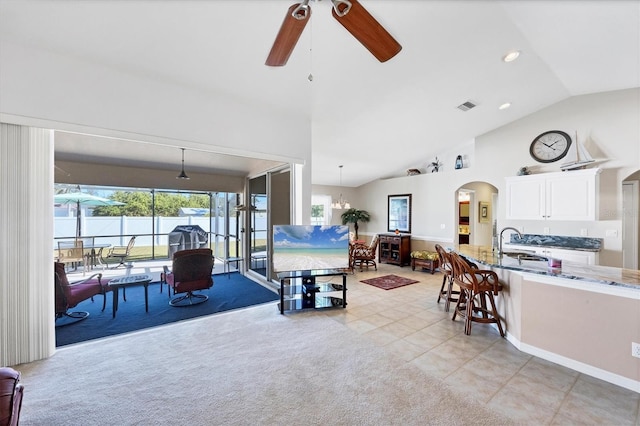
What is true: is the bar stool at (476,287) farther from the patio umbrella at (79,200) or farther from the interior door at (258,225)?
the patio umbrella at (79,200)

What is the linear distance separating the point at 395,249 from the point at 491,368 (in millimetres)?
4723

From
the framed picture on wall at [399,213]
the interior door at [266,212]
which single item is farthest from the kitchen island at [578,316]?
the framed picture on wall at [399,213]

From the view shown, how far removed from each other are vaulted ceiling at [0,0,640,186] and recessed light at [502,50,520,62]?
8 cm

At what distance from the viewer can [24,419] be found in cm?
170

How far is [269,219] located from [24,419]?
3611mm

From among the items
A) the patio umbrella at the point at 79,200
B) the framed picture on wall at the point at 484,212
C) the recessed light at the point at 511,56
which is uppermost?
the recessed light at the point at 511,56

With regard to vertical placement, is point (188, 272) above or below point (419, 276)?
above

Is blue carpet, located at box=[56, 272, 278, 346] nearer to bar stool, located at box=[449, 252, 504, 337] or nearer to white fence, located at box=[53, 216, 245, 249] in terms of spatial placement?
white fence, located at box=[53, 216, 245, 249]

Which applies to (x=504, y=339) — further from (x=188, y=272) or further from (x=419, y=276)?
(x=188, y=272)

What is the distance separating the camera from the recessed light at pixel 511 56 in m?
3.20

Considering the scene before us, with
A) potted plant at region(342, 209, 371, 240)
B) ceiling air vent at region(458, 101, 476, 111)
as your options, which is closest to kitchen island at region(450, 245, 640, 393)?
ceiling air vent at region(458, 101, 476, 111)

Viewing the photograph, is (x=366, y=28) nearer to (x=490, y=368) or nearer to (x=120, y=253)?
(x=490, y=368)

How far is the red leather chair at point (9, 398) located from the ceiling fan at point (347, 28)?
2.40 meters

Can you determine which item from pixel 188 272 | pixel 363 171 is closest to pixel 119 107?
pixel 188 272
